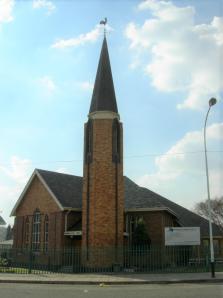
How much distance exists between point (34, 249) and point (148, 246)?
32.9ft

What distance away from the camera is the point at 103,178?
1151 inches

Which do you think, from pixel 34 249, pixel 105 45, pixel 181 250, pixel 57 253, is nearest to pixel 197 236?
pixel 181 250

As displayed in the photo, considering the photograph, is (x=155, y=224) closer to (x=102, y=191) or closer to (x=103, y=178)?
(x=102, y=191)

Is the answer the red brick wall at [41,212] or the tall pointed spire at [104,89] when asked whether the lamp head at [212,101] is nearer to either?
the tall pointed spire at [104,89]

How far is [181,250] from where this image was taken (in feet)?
106

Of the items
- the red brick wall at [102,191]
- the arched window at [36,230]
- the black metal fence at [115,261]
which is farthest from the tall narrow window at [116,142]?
the arched window at [36,230]

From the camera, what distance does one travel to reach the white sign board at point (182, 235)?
29.8 meters

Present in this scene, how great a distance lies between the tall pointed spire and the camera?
30875mm

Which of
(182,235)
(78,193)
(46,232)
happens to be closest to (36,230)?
(46,232)

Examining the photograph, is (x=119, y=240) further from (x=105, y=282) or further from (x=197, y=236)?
(x=105, y=282)

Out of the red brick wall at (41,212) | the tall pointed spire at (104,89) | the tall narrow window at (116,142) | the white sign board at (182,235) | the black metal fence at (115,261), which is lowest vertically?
the black metal fence at (115,261)

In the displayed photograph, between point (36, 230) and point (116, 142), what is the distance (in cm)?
1073

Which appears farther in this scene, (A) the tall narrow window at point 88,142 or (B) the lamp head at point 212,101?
(A) the tall narrow window at point 88,142

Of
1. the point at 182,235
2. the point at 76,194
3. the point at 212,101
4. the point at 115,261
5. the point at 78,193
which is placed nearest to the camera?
the point at 212,101
